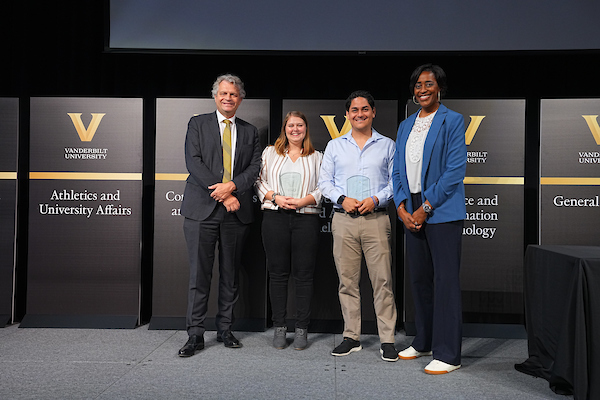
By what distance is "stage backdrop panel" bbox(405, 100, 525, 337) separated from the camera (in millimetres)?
3512

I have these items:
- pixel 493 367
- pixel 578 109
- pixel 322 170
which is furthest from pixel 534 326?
pixel 578 109

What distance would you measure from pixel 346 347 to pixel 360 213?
86 cm

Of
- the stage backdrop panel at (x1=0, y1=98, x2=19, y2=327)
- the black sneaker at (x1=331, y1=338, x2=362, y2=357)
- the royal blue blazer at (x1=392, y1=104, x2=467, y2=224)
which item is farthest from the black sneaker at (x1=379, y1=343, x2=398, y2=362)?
the stage backdrop panel at (x1=0, y1=98, x2=19, y2=327)

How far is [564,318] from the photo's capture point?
85.7 inches

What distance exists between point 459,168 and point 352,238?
0.78 metres

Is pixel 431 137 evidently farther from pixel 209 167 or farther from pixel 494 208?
pixel 209 167

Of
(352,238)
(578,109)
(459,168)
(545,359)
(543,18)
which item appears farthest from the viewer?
(543,18)

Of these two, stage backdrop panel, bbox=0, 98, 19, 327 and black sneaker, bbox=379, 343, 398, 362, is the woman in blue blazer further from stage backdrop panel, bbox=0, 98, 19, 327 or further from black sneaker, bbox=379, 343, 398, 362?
stage backdrop panel, bbox=0, 98, 19, 327

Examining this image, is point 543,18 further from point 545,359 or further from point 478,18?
point 545,359

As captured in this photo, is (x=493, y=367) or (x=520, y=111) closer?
(x=493, y=367)

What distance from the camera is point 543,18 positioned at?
382 centimetres

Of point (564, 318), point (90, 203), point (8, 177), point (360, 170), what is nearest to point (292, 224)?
point (360, 170)

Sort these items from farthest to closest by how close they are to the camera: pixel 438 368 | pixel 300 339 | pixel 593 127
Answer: pixel 593 127 → pixel 300 339 → pixel 438 368

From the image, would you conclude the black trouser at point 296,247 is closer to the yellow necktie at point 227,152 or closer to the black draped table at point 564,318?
the yellow necktie at point 227,152
